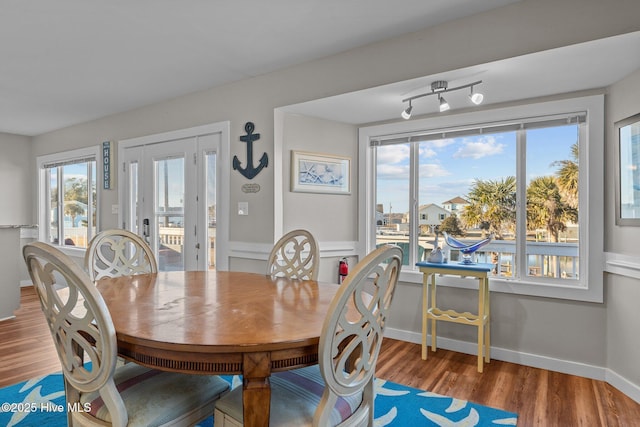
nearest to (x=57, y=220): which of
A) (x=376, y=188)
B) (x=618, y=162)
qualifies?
(x=376, y=188)

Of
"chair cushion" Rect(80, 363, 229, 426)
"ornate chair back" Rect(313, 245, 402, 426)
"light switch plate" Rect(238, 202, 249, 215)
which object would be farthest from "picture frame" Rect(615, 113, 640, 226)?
Answer: "light switch plate" Rect(238, 202, 249, 215)

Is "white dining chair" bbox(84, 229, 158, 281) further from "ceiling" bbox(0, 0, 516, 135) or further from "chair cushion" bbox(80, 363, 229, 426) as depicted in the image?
"ceiling" bbox(0, 0, 516, 135)

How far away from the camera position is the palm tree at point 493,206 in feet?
10.4

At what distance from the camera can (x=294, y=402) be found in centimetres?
138

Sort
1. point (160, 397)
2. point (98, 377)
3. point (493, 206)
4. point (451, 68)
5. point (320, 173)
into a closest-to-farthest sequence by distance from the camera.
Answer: point (98, 377), point (160, 397), point (451, 68), point (493, 206), point (320, 173)

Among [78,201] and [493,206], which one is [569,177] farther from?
[78,201]

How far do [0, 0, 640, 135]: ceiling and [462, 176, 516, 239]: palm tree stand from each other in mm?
698

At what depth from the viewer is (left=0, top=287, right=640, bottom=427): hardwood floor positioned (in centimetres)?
226

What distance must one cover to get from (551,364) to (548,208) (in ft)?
3.78

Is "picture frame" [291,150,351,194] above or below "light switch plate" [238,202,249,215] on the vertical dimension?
above

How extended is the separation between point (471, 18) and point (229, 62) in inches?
71.7

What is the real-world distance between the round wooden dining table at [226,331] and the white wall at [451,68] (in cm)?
156

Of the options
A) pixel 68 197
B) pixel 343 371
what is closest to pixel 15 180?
pixel 68 197

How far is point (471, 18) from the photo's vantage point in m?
2.38
